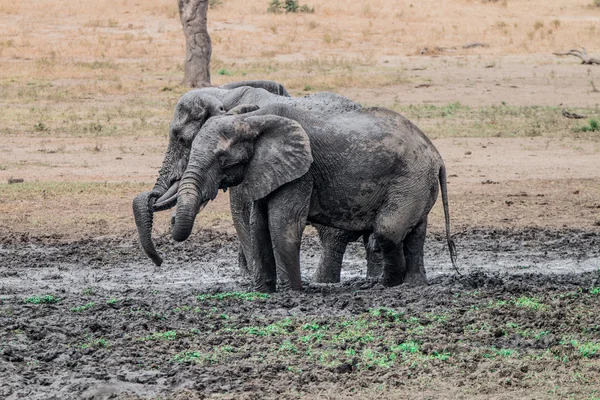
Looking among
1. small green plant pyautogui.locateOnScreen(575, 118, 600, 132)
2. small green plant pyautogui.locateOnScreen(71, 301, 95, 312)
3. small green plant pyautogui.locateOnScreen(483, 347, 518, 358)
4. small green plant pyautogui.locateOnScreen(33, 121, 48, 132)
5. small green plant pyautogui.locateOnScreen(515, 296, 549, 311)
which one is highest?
small green plant pyautogui.locateOnScreen(483, 347, 518, 358)

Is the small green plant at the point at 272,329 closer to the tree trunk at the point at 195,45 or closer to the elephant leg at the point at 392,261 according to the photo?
the elephant leg at the point at 392,261

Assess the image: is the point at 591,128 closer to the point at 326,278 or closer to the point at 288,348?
the point at 326,278

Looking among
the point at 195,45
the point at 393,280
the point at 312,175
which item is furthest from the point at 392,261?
the point at 195,45

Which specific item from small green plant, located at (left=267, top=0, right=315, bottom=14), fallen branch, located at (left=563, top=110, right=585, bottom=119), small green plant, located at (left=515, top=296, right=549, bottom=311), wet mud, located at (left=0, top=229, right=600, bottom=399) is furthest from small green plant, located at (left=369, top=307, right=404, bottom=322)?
small green plant, located at (left=267, top=0, right=315, bottom=14)

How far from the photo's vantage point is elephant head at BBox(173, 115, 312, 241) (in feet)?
29.3

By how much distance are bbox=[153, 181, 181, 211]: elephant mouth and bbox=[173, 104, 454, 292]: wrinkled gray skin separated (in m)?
0.51

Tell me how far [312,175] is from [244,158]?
0.58 metres

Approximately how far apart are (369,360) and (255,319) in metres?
1.30

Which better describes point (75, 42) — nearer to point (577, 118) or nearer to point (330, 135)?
point (577, 118)

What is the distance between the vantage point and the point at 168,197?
31.7ft

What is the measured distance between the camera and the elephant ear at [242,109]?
9316 mm

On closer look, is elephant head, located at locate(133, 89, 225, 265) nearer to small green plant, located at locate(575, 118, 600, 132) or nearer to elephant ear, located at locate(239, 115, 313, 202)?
elephant ear, located at locate(239, 115, 313, 202)

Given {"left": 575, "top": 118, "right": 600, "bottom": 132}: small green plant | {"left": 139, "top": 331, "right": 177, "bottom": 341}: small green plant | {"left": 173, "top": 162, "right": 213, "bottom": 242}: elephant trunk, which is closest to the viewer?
{"left": 139, "top": 331, "right": 177, "bottom": 341}: small green plant

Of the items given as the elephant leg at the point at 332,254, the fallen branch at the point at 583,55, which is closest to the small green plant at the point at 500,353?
the elephant leg at the point at 332,254
